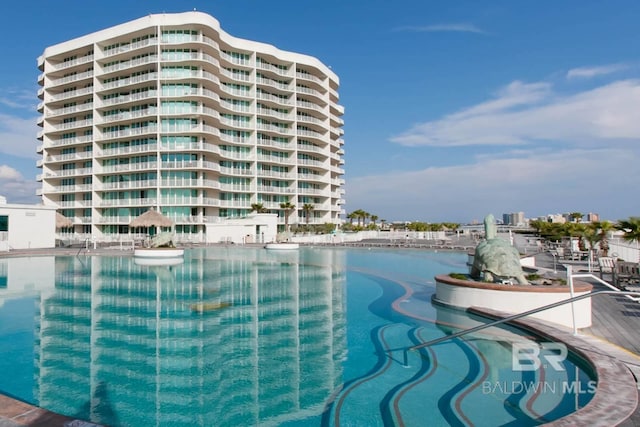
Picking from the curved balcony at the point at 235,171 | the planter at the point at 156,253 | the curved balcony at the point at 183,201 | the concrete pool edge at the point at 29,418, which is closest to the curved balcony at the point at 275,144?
the curved balcony at the point at 235,171

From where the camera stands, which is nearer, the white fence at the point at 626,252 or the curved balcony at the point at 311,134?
the white fence at the point at 626,252

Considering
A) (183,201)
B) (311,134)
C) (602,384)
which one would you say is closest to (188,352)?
(602,384)

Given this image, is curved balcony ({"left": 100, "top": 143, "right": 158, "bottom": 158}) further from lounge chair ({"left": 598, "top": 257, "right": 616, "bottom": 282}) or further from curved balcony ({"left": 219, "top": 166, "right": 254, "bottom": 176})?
lounge chair ({"left": 598, "top": 257, "right": 616, "bottom": 282})

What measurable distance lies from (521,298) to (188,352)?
736 cm

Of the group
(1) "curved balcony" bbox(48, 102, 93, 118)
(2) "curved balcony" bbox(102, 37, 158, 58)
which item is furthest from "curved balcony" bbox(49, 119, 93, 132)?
(2) "curved balcony" bbox(102, 37, 158, 58)

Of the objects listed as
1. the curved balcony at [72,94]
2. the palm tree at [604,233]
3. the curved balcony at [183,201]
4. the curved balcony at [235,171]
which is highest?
the curved balcony at [72,94]

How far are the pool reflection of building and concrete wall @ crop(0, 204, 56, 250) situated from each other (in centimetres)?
2329

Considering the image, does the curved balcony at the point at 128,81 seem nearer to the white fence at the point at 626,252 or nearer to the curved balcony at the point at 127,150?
the curved balcony at the point at 127,150

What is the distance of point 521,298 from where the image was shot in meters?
9.16

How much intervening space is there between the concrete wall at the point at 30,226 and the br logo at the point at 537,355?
36610 millimetres

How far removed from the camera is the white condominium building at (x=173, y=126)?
1848 inches

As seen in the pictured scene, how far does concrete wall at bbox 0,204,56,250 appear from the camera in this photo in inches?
1286

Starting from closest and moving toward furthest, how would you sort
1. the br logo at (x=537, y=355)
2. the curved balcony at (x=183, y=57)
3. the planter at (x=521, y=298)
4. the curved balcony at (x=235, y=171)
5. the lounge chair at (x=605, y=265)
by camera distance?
the br logo at (x=537, y=355)
the planter at (x=521, y=298)
the lounge chair at (x=605, y=265)
the curved balcony at (x=183, y=57)
the curved balcony at (x=235, y=171)

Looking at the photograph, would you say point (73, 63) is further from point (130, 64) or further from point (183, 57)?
point (183, 57)
